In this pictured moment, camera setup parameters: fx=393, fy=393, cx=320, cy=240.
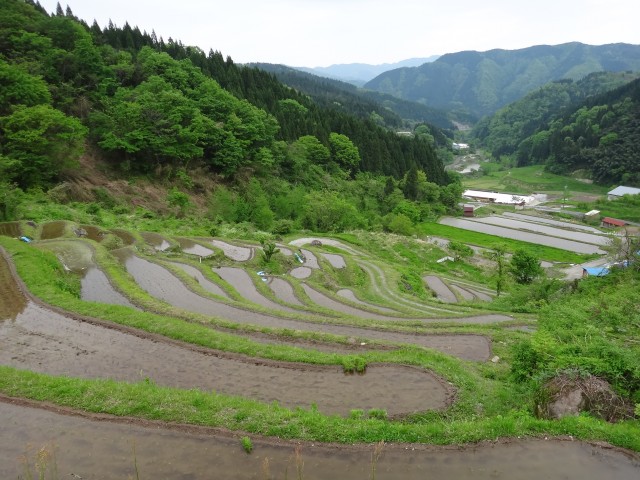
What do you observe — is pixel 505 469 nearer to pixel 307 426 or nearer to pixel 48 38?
pixel 307 426

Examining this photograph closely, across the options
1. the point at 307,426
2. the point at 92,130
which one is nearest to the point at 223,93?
the point at 92,130

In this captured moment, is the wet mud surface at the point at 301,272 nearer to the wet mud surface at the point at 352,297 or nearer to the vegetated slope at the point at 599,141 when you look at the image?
the wet mud surface at the point at 352,297

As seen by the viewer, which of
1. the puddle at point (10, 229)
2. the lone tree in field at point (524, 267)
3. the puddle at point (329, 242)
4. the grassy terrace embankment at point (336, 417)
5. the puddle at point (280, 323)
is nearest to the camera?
the grassy terrace embankment at point (336, 417)

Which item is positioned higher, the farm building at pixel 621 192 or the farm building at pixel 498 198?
the farm building at pixel 621 192

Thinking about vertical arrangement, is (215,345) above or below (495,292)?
above

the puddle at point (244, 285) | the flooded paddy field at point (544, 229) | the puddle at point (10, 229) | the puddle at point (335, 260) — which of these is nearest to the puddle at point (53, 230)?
the puddle at point (10, 229)

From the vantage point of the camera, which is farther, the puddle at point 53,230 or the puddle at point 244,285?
the puddle at point 53,230

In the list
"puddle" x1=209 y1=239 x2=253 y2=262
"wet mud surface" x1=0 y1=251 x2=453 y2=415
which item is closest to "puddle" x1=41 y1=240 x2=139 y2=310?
"wet mud surface" x1=0 y1=251 x2=453 y2=415
